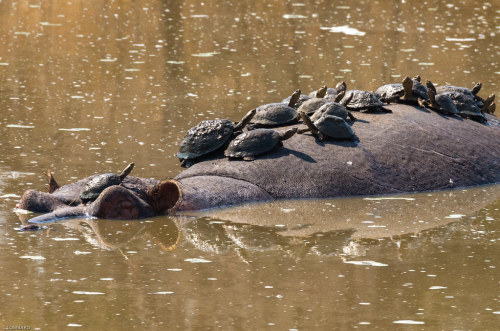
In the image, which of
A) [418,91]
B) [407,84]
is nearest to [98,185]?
[407,84]

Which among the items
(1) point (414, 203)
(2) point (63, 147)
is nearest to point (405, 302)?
(1) point (414, 203)

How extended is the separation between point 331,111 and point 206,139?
1.53 metres

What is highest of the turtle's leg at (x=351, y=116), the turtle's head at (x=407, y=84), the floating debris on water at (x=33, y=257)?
the turtle's head at (x=407, y=84)

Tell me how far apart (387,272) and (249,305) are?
4.89 feet

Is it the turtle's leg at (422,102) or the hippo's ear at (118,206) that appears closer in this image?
the hippo's ear at (118,206)

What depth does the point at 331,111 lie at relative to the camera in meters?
11.6

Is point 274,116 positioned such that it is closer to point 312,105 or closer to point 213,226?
point 312,105

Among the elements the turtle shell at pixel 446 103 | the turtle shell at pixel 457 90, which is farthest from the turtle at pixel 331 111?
the turtle shell at pixel 457 90

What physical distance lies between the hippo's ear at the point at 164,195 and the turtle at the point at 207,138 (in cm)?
128

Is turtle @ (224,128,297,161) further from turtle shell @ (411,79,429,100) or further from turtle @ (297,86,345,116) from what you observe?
turtle shell @ (411,79,429,100)

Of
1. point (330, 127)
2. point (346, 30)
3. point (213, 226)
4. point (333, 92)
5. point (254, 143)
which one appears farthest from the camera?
point (346, 30)

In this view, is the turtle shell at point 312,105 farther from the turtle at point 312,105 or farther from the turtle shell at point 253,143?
the turtle shell at point 253,143

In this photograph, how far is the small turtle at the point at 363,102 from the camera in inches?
481

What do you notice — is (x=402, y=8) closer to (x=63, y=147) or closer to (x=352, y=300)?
(x=63, y=147)
